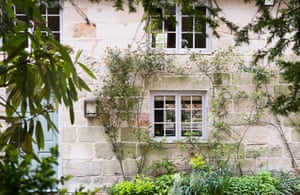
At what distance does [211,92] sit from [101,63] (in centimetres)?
167

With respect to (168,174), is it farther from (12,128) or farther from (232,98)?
(12,128)

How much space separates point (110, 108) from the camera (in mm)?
6801

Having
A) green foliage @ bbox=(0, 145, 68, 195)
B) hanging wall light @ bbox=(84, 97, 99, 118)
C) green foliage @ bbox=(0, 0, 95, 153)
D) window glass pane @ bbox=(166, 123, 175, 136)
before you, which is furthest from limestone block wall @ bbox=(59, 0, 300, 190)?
green foliage @ bbox=(0, 145, 68, 195)

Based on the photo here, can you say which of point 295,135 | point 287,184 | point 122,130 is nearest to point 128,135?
point 122,130

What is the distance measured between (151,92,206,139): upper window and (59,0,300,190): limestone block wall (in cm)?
16

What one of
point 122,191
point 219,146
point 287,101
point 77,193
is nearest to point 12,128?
point 77,193

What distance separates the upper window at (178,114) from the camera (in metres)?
7.02

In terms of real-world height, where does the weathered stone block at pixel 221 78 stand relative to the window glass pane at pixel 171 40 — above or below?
below

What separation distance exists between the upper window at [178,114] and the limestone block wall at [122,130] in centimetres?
16

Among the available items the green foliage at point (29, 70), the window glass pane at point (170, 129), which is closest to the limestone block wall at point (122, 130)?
the window glass pane at point (170, 129)

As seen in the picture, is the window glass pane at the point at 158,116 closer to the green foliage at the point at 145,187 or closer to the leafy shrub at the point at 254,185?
the green foliage at the point at 145,187

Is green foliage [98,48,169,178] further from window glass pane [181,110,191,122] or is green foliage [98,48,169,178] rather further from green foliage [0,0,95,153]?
green foliage [0,0,95,153]

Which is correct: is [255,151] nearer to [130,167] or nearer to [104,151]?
[130,167]

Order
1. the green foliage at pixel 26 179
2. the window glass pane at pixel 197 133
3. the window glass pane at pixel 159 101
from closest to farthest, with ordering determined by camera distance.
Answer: the green foliage at pixel 26 179 → the window glass pane at pixel 197 133 → the window glass pane at pixel 159 101
